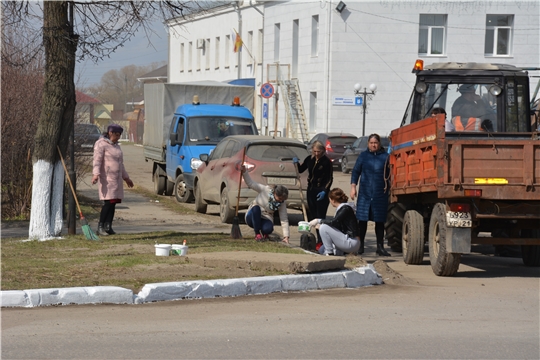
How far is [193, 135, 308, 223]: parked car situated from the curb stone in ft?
20.6

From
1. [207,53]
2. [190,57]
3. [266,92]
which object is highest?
[190,57]

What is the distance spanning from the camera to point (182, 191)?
21.8 meters

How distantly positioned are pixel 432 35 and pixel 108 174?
31.3 metres

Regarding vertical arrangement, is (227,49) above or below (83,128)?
above

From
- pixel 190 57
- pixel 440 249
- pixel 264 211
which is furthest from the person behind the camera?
pixel 190 57

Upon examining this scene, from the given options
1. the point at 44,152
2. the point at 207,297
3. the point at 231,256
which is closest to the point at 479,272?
the point at 231,256

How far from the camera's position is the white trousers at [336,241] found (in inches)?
454

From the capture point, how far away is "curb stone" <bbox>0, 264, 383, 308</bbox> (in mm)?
8234

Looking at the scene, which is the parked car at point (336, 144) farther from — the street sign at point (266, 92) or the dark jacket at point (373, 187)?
the dark jacket at point (373, 187)

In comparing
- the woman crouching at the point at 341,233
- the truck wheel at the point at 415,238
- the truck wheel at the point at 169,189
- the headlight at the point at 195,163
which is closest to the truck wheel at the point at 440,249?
the truck wheel at the point at 415,238

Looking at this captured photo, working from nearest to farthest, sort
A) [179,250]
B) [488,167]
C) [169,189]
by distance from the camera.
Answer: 1. [488,167]
2. [179,250]
3. [169,189]

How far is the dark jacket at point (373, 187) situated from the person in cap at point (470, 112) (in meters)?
1.26

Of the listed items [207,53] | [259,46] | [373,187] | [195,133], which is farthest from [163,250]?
[207,53]

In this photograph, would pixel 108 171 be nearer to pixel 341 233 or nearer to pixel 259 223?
pixel 259 223
